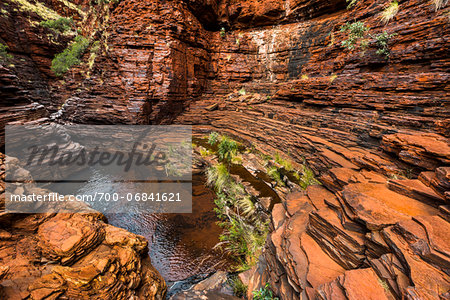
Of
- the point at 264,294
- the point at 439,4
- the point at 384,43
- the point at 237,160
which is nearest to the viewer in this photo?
the point at 264,294

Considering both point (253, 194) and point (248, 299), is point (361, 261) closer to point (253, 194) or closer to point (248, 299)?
point (248, 299)

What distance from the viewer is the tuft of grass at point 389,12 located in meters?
4.86

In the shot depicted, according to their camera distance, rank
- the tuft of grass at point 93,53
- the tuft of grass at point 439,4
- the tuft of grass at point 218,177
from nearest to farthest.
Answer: the tuft of grass at point 439,4 → the tuft of grass at point 218,177 → the tuft of grass at point 93,53

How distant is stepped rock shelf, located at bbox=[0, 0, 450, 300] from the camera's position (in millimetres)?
2131

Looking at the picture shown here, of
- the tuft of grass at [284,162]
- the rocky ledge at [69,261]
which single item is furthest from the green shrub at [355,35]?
the rocky ledge at [69,261]

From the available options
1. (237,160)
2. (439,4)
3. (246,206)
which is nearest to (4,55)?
(237,160)

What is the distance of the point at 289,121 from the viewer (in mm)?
7285

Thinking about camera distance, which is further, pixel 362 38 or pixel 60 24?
pixel 60 24

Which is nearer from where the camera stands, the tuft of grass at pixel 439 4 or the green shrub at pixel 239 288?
the green shrub at pixel 239 288

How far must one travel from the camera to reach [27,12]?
12961 millimetres

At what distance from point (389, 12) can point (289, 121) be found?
14.5ft

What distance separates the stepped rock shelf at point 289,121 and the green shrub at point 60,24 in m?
2.31

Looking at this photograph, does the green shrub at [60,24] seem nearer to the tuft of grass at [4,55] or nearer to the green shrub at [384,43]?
the tuft of grass at [4,55]

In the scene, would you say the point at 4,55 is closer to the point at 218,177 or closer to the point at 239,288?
the point at 218,177
